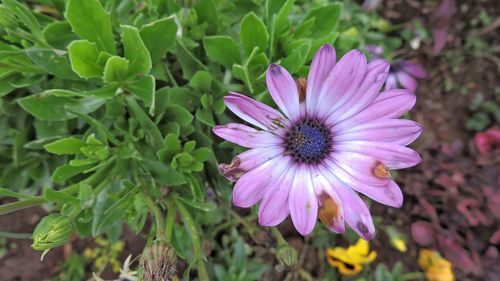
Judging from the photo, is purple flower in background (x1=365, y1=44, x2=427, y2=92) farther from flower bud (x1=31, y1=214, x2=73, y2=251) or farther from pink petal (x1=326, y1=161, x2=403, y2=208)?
flower bud (x1=31, y1=214, x2=73, y2=251)

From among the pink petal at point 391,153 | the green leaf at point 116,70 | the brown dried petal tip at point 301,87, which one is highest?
the green leaf at point 116,70

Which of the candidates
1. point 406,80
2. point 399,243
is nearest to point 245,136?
point 399,243

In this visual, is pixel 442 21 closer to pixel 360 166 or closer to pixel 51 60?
pixel 360 166

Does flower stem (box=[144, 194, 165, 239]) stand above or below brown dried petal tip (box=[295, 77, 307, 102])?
below

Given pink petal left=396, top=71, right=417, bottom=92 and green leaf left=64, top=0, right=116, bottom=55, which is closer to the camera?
green leaf left=64, top=0, right=116, bottom=55

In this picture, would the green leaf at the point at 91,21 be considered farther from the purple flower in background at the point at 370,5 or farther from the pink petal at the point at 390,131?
the purple flower in background at the point at 370,5

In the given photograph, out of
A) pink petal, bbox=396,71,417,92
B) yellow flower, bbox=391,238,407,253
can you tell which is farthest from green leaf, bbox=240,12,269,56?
pink petal, bbox=396,71,417,92

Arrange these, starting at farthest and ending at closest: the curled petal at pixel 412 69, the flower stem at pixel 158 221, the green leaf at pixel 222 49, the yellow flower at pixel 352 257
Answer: the curled petal at pixel 412 69
the yellow flower at pixel 352 257
the green leaf at pixel 222 49
the flower stem at pixel 158 221

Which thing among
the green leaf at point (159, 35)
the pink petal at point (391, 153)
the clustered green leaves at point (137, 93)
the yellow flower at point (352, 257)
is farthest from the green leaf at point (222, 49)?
the yellow flower at point (352, 257)
